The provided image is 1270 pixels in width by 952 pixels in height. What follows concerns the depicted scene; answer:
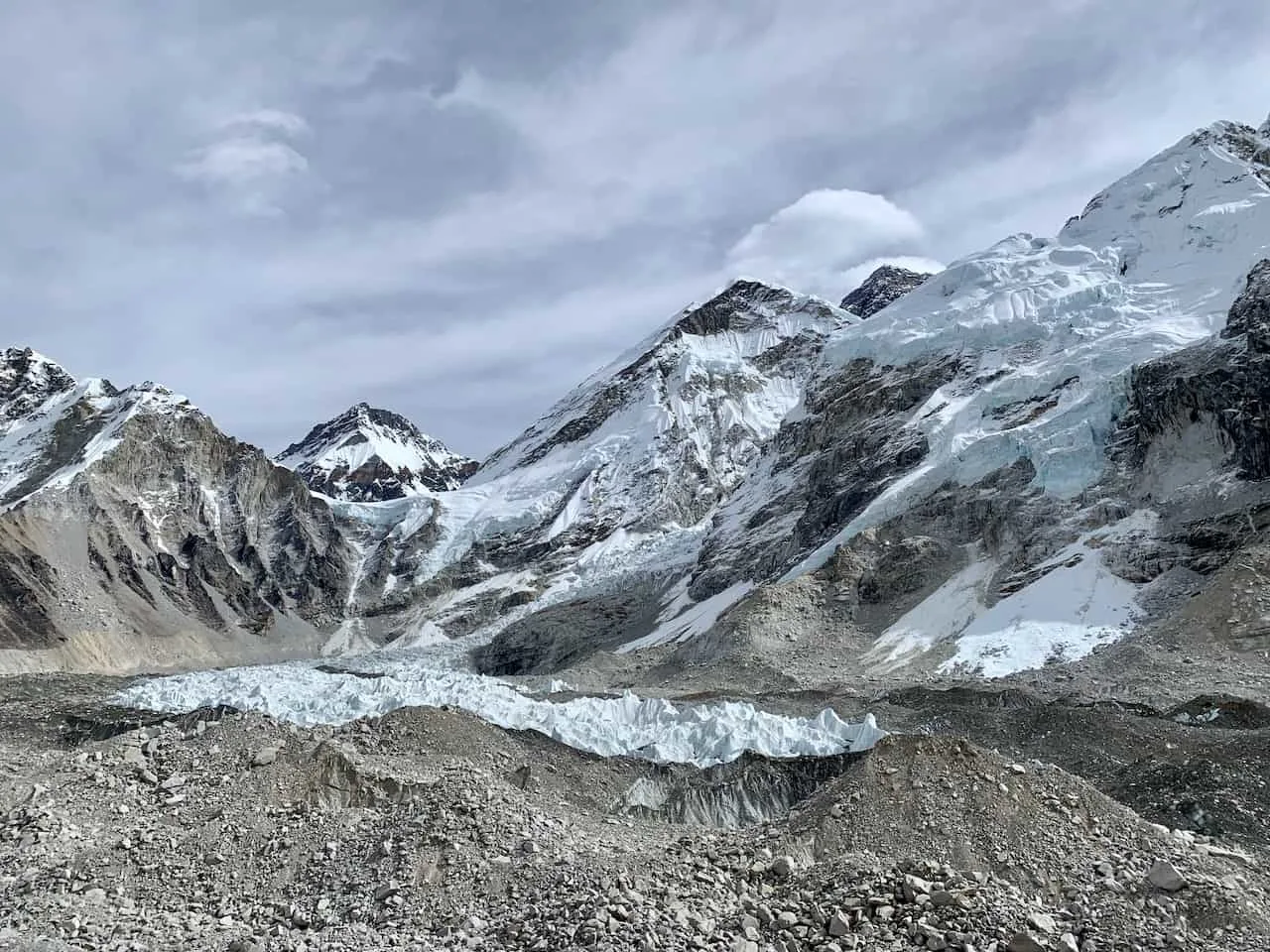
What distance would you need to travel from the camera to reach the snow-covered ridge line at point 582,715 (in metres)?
28.6

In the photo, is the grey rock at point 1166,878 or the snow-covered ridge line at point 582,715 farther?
the snow-covered ridge line at point 582,715

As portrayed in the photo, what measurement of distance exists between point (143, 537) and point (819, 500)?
8887 centimetres

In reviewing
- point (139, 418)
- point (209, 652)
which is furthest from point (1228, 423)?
point (139, 418)

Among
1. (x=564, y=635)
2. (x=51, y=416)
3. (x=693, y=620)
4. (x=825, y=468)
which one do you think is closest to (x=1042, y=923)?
(x=693, y=620)

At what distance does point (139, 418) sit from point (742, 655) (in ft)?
368

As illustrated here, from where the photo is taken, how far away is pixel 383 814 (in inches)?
752

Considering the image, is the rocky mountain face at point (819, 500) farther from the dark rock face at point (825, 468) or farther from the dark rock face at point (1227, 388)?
the dark rock face at point (825, 468)

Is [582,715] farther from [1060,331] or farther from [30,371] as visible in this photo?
[30,371]

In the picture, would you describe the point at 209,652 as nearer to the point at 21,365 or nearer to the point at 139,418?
the point at 139,418

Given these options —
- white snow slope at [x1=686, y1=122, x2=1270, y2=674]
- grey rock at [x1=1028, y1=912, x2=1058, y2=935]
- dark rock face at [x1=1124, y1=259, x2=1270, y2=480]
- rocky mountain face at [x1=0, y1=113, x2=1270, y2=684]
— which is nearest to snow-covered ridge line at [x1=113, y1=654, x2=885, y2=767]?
grey rock at [x1=1028, y1=912, x2=1058, y2=935]

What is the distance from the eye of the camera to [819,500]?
4053 inches

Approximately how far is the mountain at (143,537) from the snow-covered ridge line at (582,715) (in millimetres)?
72044

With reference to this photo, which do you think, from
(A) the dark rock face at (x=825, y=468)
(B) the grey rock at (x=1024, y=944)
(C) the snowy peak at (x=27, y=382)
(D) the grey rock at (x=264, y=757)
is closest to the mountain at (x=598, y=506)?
(A) the dark rock face at (x=825, y=468)

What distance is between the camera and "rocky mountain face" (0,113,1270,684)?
66062 millimetres
